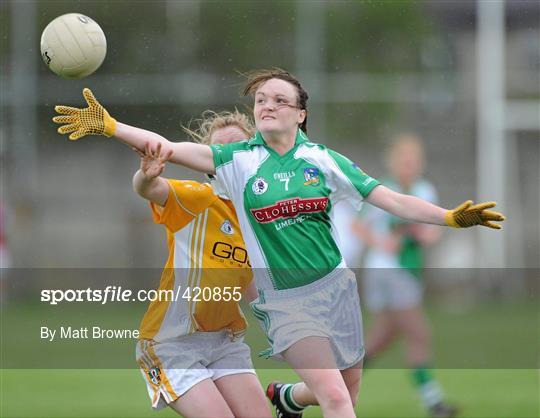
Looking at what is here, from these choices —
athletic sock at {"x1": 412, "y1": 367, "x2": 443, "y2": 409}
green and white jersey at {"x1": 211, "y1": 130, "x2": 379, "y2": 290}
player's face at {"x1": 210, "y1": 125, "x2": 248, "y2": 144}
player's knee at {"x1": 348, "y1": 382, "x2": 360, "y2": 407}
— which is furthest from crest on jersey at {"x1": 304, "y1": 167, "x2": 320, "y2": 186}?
athletic sock at {"x1": 412, "y1": 367, "x2": 443, "y2": 409}

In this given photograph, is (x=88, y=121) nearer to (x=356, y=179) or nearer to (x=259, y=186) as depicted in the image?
(x=259, y=186)

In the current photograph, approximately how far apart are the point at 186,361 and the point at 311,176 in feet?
3.26

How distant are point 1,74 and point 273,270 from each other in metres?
12.8

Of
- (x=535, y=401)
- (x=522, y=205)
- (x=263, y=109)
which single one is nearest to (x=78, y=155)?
(x=522, y=205)

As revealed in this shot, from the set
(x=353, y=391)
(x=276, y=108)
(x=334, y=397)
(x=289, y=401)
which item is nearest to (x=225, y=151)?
(x=276, y=108)

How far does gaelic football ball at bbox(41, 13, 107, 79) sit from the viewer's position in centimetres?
494

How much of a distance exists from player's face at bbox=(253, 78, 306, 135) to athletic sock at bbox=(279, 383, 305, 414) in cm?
140

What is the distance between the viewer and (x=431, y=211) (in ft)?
15.2

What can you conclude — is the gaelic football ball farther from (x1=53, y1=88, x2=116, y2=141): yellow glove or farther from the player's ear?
the player's ear

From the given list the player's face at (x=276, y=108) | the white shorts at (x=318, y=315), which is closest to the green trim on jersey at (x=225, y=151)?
the player's face at (x=276, y=108)

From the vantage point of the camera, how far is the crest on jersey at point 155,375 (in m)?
4.71

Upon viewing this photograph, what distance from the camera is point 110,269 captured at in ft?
53.9

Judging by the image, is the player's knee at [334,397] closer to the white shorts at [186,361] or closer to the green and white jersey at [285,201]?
the green and white jersey at [285,201]

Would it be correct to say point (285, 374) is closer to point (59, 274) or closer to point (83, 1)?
point (59, 274)
